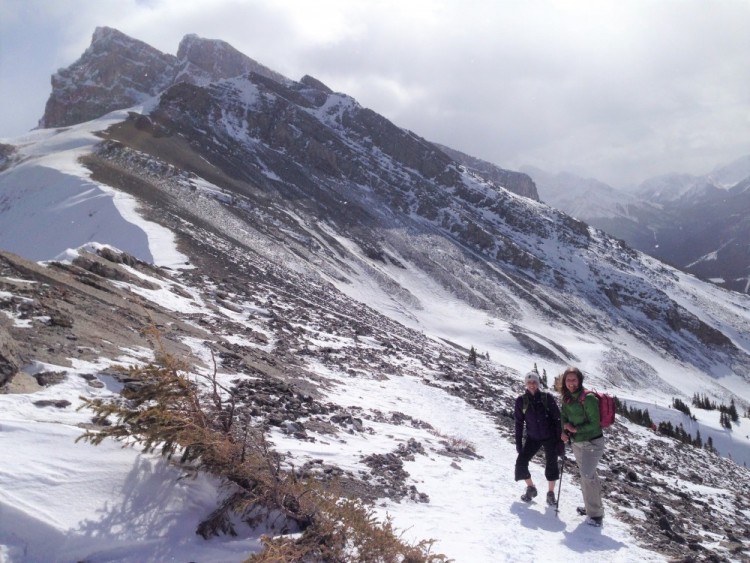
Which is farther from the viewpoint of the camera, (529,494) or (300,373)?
(300,373)

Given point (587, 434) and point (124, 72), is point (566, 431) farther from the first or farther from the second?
point (124, 72)

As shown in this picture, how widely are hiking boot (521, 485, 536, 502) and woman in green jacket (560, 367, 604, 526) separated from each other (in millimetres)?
767

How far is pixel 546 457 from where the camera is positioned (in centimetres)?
768

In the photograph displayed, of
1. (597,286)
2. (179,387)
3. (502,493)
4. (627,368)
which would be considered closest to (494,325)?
(627,368)

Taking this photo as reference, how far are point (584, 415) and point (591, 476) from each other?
91 centimetres

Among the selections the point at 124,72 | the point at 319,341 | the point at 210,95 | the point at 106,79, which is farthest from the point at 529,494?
the point at 124,72

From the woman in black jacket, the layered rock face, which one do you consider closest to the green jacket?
the woman in black jacket

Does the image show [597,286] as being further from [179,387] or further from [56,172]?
[179,387]

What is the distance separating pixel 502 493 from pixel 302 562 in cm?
471

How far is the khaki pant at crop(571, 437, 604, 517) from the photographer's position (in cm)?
729

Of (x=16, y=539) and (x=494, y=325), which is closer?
(x=16, y=539)

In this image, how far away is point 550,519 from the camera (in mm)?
7184

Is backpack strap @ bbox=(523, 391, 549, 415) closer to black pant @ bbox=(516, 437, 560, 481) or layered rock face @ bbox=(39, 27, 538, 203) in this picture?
black pant @ bbox=(516, 437, 560, 481)

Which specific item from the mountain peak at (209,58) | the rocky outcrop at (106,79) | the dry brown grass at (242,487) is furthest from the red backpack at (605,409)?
the mountain peak at (209,58)
